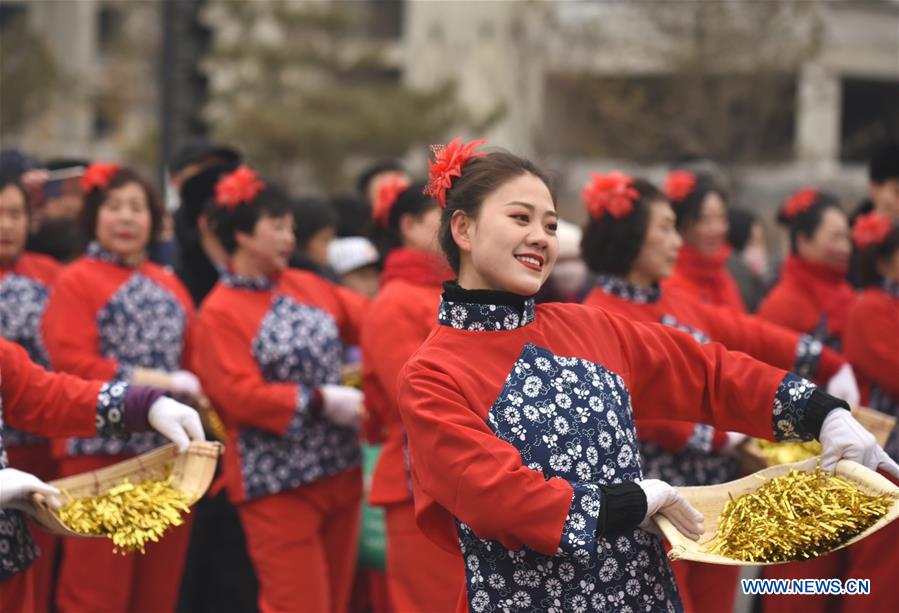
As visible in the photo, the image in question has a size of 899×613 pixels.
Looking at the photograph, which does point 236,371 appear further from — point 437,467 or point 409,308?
point 437,467

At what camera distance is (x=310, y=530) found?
20.2 feet

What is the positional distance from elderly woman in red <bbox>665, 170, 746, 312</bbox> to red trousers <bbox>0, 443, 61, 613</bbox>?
9.93 ft

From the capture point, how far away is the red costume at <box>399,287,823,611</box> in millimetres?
3674

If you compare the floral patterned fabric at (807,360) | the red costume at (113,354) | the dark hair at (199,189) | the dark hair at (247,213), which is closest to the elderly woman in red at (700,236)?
the floral patterned fabric at (807,360)

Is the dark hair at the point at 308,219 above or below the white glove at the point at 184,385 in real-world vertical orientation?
above

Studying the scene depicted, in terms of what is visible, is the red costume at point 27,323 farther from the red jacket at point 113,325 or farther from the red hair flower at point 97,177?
the red hair flower at point 97,177

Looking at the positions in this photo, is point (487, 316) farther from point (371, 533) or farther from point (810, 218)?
point (810, 218)

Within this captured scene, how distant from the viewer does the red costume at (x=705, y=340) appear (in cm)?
557

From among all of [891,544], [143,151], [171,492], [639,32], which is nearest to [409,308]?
[171,492]

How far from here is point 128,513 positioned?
460 centimetres

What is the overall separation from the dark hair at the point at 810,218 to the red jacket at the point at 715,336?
187 cm

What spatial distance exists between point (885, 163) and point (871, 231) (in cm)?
101

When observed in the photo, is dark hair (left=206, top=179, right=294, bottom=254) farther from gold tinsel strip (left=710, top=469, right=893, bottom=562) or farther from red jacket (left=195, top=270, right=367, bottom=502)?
gold tinsel strip (left=710, top=469, right=893, bottom=562)

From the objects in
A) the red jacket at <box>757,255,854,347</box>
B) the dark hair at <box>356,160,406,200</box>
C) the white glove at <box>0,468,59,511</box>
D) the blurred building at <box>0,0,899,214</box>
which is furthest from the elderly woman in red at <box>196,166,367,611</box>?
the blurred building at <box>0,0,899,214</box>
